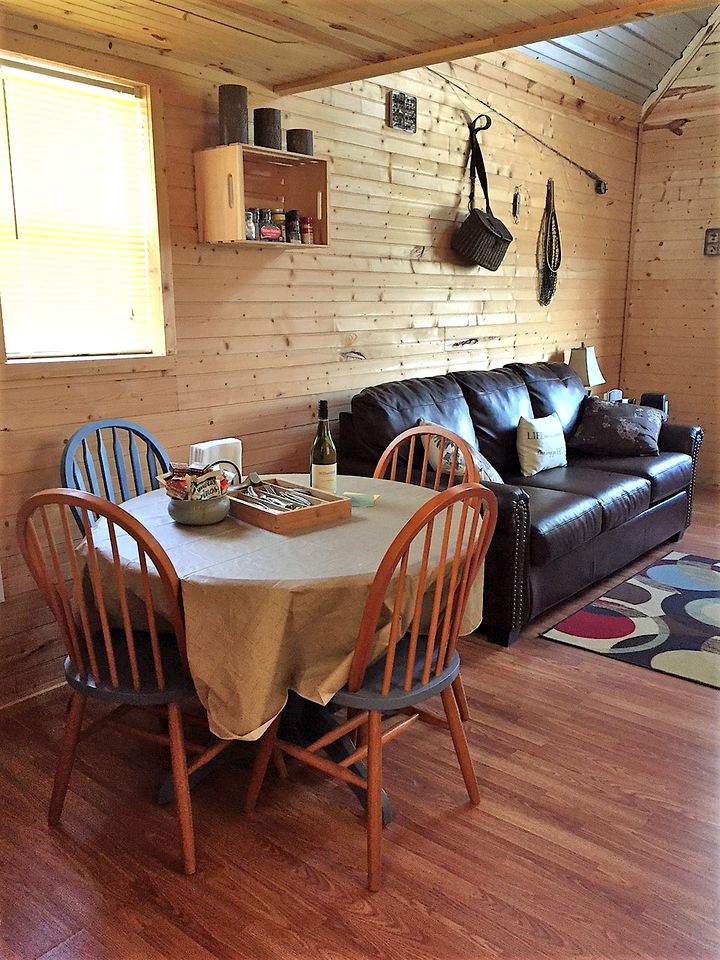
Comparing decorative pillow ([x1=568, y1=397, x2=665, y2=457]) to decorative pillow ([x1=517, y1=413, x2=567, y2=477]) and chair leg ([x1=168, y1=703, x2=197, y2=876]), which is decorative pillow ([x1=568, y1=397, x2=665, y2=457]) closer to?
decorative pillow ([x1=517, y1=413, x2=567, y2=477])

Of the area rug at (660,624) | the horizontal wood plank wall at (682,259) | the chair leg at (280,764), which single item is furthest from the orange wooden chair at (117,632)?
the horizontal wood plank wall at (682,259)

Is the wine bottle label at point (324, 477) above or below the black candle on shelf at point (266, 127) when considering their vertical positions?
below

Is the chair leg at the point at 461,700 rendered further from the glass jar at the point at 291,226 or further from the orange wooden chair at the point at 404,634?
the glass jar at the point at 291,226

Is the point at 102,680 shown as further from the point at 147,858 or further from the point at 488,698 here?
the point at 488,698

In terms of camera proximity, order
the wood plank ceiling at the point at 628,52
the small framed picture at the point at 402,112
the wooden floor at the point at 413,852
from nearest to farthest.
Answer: the wooden floor at the point at 413,852, the small framed picture at the point at 402,112, the wood plank ceiling at the point at 628,52

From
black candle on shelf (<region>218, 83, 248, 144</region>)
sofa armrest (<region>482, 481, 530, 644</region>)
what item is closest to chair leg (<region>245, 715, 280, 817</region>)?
sofa armrest (<region>482, 481, 530, 644</region>)

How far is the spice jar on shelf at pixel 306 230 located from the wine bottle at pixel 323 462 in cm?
112

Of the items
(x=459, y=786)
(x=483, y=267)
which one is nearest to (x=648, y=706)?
(x=459, y=786)

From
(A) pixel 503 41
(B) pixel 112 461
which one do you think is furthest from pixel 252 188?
(B) pixel 112 461

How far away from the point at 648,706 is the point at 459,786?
34.6 inches

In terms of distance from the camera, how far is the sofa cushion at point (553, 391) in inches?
186

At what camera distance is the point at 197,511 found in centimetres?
224

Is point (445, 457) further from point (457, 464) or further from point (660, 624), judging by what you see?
point (660, 624)

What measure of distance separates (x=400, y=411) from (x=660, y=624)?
1.51 m
